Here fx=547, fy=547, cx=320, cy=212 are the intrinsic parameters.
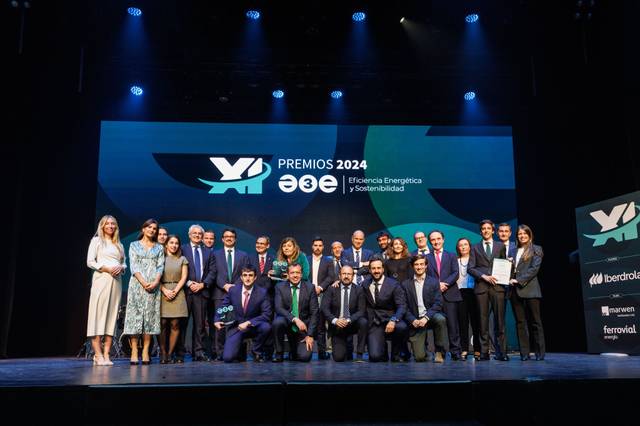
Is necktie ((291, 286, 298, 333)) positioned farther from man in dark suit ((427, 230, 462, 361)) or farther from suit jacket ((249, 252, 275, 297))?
man in dark suit ((427, 230, 462, 361))

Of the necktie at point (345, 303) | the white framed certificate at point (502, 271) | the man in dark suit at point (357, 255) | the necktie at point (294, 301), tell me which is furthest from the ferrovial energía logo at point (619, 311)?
the necktie at point (294, 301)

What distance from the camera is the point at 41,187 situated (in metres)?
8.12

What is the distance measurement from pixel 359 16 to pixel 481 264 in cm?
418

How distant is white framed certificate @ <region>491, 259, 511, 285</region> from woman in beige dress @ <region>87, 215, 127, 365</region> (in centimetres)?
383

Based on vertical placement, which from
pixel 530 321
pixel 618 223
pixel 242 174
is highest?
pixel 242 174

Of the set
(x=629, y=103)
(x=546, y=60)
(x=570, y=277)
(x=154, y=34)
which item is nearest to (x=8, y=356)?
(x=154, y=34)

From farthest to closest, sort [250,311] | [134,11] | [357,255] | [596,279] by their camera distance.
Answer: [134,11], [357,255], [596,279], [250,311]

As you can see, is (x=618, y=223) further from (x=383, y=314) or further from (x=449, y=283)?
(x=383, y=314)

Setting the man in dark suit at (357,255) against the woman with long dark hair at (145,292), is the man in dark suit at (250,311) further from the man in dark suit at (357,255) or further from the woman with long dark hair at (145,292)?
the man in dark suit at (357,255)

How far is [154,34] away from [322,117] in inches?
113

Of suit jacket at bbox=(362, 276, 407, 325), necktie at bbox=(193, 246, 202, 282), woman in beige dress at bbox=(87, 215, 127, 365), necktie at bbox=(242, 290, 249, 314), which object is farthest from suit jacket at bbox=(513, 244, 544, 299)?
woman in beige dress at bbox=(87, 215, 127, 365)

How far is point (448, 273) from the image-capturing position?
640 cm

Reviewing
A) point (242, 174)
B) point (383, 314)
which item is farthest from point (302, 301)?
point (242, 174)

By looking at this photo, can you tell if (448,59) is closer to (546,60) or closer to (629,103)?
(546,60)
